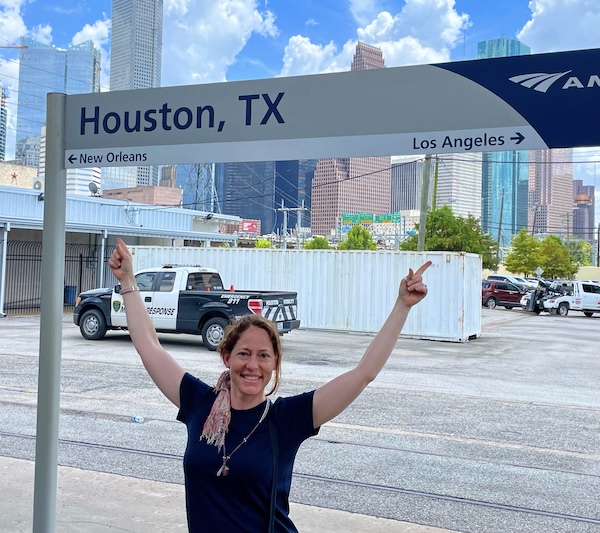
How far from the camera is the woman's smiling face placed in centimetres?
241

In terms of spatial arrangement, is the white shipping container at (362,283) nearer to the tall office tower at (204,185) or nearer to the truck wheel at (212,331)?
the truck wheel at (212,331)

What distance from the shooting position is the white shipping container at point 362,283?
786 inches

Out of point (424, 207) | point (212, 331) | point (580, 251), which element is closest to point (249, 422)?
point (212, 331)

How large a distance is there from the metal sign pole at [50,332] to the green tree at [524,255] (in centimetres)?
6945

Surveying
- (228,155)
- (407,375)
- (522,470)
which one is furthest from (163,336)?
(228,155)

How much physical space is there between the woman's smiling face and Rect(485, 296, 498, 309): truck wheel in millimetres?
39922

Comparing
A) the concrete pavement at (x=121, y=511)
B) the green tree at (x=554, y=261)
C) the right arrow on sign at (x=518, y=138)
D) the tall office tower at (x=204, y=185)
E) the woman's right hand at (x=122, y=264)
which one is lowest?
the concrete pavement at (x=121, y=511)

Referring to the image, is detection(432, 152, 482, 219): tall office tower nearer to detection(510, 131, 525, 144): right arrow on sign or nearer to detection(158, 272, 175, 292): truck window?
detection(158, 272, 175, 292): truck window

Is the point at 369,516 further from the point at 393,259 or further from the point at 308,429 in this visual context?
the point at 393,259

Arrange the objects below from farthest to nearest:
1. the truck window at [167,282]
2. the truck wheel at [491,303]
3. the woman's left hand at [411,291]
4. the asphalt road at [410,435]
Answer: the truck wheel at [491,303] → the truck window at [167,282] → the asphalt road at [410,435] → the woman's left hand at [411,291]

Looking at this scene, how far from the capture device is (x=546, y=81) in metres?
3.07

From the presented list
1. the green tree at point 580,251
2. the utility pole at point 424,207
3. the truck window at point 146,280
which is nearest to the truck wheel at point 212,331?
the truck window at point 146,280

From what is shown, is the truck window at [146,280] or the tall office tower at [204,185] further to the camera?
the tall office tower at [204,185]

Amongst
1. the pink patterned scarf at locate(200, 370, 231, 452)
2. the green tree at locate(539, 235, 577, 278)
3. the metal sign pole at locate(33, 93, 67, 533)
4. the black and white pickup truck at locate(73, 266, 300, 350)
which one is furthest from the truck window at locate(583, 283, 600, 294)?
the pink patterned scarf at locate(200, 370, 231, 452)
